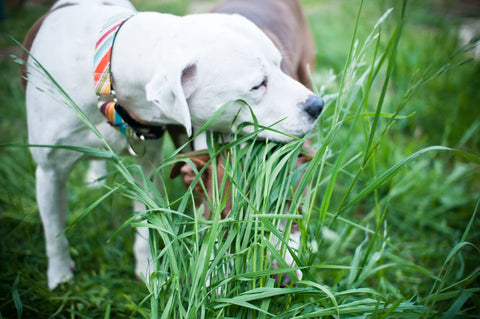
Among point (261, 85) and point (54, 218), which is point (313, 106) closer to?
point (261, 85)

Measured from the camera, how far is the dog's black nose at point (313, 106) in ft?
4.49

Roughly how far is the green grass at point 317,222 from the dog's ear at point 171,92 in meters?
0.19

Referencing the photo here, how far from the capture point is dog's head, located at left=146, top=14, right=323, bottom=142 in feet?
4.15

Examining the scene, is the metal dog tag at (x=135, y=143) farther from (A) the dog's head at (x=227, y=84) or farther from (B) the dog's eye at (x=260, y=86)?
(B) the dog's eye at (x=260, y=86)

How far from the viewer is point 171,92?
126 cm

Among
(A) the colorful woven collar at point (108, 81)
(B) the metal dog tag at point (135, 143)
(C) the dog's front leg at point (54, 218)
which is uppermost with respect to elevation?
(A) the colorful woven collar at point (108, 81)

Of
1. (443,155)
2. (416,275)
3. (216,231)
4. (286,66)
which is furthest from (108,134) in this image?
(443,155)

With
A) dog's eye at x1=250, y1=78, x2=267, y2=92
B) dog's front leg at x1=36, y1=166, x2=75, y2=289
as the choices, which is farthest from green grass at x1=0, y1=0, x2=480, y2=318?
dog's eye at x1=250, y1=78, x2=267, y2=92

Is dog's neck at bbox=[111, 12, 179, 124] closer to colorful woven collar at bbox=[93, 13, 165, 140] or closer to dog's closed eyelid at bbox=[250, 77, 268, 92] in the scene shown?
colorful woven collar at bbox=[93, 13, 165, 140]

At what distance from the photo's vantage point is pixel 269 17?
2215mm

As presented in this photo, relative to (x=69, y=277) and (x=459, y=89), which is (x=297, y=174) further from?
(x=459, y=89)

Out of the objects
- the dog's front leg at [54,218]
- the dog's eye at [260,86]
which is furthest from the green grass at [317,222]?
the dog's eye at [260,86]

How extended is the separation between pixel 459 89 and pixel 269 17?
1.97m

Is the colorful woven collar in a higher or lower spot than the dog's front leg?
higher
